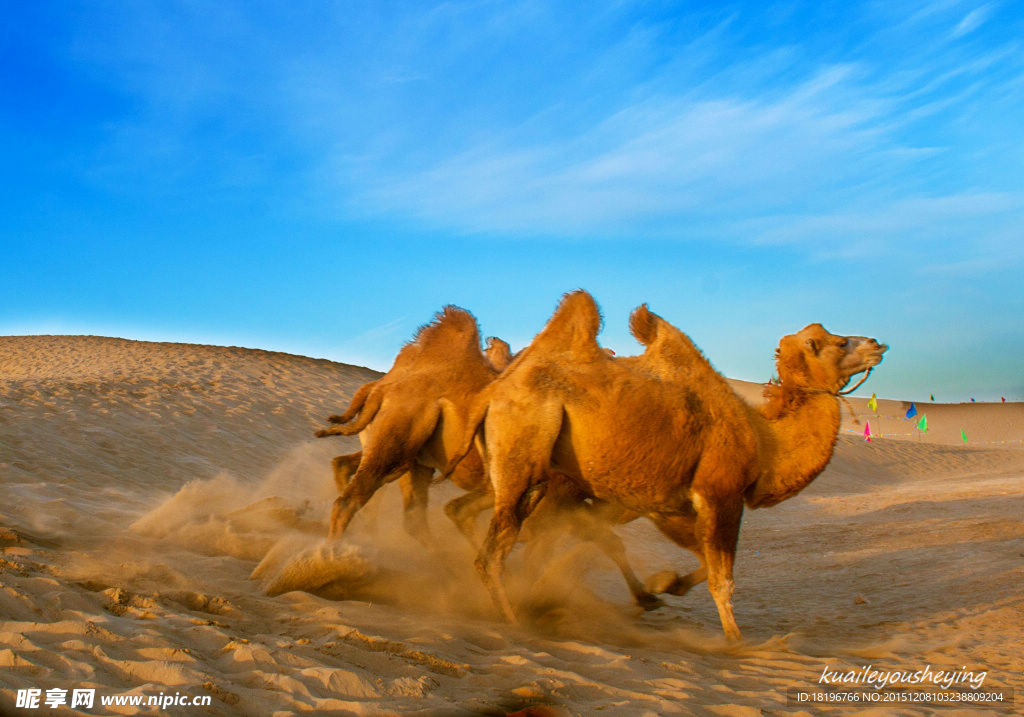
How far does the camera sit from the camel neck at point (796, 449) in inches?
230

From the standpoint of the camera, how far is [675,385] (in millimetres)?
5785

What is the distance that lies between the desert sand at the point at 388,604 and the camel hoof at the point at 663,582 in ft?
0.88

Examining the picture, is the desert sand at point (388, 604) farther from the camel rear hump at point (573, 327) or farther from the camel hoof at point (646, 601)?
the camel rear hump at point (573, 327)

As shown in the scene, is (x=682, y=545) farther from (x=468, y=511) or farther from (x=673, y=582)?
(x=468, y=511)

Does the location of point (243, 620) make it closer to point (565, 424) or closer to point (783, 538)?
point (565, 424)

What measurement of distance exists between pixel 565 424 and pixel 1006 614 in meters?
3.99

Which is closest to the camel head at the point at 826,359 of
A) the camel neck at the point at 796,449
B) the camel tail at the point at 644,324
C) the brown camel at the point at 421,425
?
the camel neck at the point at 796,449

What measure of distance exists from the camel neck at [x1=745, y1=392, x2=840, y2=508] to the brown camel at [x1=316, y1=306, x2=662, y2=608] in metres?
1.59

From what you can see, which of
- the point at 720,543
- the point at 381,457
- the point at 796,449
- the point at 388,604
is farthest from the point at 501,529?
the point at 796,449

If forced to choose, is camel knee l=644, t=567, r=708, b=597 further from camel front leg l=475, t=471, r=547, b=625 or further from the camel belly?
camel front leg l=475, t=471, r=547, b=625

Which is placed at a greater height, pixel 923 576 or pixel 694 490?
pixel 694 490

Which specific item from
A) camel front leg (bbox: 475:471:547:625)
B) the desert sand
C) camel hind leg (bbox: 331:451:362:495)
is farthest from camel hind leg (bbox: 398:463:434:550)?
camel front leg (bbox: 475:471:547:625)

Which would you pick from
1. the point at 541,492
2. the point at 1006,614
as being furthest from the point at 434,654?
the point at 1006,614

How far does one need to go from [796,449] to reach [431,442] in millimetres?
2931
